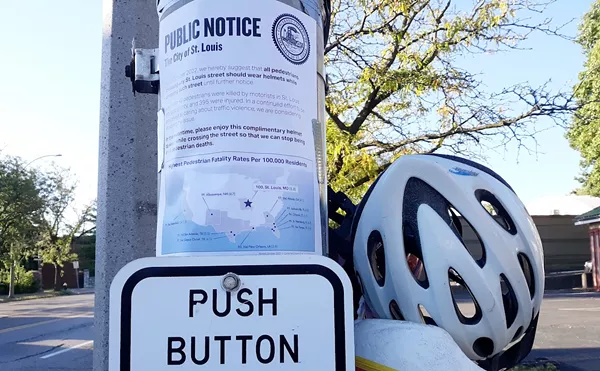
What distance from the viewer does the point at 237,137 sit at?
1.78 metres

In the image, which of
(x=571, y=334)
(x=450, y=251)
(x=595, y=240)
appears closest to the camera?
(x=450, y=251)

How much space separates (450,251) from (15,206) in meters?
44.3

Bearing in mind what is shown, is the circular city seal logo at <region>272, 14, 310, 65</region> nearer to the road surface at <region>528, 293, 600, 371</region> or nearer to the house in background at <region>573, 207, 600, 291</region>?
the road surface at <region>528, 293, 600, 371</region>

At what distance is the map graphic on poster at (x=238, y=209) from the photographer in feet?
5.85

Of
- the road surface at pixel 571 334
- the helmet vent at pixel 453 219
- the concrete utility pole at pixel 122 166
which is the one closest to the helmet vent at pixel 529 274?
the helmet vent at pixel 453 219

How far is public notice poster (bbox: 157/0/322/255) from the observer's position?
5.86 feet

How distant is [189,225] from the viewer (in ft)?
5.97

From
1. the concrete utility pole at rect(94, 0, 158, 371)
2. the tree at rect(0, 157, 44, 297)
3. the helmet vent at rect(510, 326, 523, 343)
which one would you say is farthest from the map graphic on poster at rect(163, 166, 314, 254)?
the tree at rect(0, 157, 44, 297)

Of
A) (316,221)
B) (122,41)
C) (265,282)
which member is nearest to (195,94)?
(316,221)

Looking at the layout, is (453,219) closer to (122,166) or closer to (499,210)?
(499,210)

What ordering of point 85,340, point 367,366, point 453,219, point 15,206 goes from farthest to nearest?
1. point 15,206
2. point 85,340
3. point 453,219
4. point 367,366

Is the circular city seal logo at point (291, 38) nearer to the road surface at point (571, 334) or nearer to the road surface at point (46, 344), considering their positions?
the road surface at point (571, 334)

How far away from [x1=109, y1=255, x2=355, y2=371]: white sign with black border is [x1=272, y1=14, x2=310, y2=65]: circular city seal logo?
766mm

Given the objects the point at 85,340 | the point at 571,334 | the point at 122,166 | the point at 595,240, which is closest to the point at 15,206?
the point at 85,340
